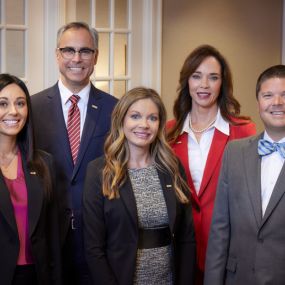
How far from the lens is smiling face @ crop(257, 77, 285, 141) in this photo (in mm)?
2242

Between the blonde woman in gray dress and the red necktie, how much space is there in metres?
0.31

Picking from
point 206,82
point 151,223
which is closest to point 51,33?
point 206,82

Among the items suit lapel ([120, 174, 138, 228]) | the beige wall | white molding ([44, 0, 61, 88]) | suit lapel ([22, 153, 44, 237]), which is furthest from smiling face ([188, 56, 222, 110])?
the beige wall

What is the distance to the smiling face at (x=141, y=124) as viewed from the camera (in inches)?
96.9

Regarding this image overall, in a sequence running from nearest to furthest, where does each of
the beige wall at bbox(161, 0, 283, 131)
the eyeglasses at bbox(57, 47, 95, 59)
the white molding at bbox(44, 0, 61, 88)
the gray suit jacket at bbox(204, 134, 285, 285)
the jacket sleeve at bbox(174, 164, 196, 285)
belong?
the gray suit jacket at bbox(204, 134, 285, 285) → the jacket sleeve at bbox(174, 164, 196, 285) → the eyeglasses at bbox(57, 47, 95, 59) → the white molding at bbox(44, 0, 61, 88) → the beige wall at bbox(161, 0, 283, 131)

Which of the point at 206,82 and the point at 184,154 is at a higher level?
the point at 206,82

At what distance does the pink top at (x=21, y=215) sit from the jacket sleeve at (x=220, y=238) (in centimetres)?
77

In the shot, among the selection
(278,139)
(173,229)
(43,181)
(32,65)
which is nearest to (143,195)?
(173,229)

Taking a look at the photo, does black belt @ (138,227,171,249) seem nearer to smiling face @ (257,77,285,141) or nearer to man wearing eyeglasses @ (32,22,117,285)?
man wearing eyeglasses @ (32,22,117,285)

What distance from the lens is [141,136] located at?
2.47 m

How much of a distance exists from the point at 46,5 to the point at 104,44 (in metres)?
0.58

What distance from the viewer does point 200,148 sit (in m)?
2.87

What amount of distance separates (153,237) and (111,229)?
0.61ft

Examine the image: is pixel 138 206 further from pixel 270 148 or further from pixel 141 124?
pixel 270 148
